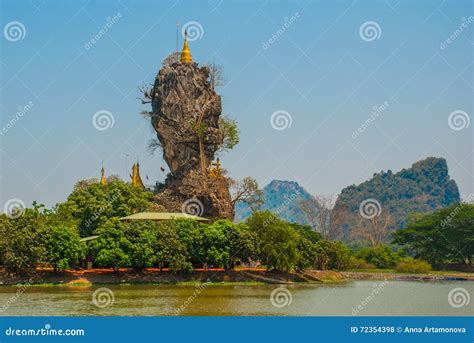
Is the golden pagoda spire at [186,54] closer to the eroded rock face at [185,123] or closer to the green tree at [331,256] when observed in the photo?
the eroded rock face at [185,123]

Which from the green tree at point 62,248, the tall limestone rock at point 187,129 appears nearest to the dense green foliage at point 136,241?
the green tree at point 62,248

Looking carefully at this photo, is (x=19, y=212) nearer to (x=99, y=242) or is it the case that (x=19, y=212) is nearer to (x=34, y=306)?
(x=99, y=242)

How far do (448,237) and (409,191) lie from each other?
89734 millimetres

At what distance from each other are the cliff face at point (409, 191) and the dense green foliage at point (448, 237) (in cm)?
7216

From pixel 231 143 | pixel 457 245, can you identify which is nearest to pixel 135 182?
pixel 231 143

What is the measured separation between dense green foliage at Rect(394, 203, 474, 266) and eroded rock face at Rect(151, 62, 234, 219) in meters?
15.7

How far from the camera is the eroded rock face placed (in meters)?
50.8

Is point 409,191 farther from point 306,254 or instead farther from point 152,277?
point 152,277

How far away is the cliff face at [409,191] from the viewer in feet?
451

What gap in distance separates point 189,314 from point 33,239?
13.6 meters

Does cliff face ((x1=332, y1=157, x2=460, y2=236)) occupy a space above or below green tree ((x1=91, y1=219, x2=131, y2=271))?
above

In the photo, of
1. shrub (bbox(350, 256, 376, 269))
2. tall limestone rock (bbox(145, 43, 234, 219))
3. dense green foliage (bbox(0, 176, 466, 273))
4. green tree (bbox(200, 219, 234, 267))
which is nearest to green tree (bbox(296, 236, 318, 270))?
dense green foliage (bbox(0, 176, 466, 273))

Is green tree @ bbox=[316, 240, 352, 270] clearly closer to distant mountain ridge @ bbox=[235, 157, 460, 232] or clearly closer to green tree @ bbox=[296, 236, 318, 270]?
green tree @ bbox=[296, 236, 318, 270]

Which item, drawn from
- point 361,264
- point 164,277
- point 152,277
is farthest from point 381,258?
point 152,277
